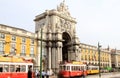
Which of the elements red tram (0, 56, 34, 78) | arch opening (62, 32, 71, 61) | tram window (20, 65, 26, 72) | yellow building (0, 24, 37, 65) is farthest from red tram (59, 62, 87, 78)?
arch opening (62, 32, 71, 61)

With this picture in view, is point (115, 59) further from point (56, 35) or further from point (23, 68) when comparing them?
point (23, 68)

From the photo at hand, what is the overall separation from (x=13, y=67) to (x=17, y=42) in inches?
894

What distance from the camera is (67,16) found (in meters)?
67.8

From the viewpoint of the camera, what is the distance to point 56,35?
60.7 m

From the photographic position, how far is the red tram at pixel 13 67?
2747cm

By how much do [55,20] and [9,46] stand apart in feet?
57.6

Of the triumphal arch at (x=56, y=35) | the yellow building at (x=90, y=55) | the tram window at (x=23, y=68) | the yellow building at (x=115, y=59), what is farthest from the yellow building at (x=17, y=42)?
the yellow building at (x=115, y=59)

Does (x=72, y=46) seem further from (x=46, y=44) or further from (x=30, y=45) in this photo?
(x=30, y=45)

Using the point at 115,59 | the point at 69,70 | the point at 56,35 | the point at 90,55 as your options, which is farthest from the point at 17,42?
the point at 115,59

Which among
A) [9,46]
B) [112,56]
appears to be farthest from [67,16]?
[112,56]

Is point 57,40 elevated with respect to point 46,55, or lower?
elevated

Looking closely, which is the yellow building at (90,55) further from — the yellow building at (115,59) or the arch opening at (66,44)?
the yellow building at (115,59)

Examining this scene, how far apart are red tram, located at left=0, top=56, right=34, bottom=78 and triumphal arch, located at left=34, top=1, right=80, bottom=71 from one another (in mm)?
26752

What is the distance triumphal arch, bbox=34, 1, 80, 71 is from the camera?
196 ft
